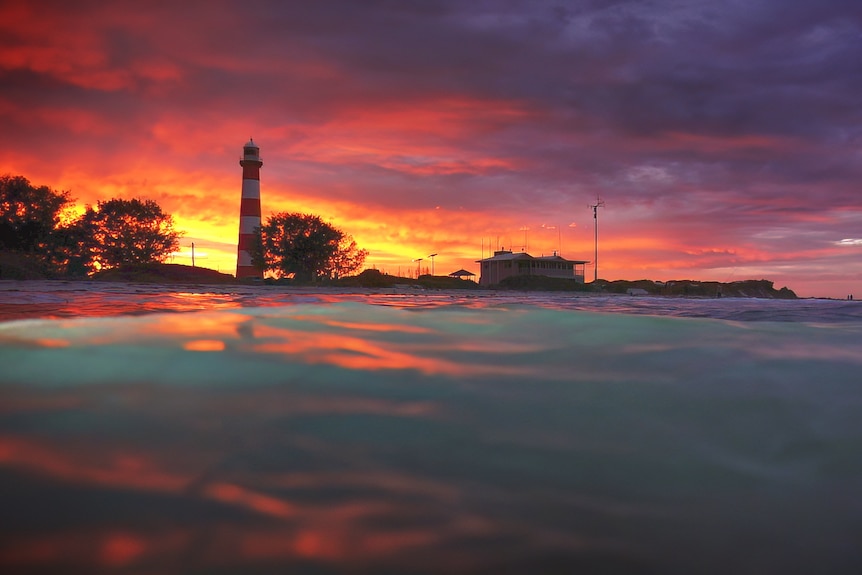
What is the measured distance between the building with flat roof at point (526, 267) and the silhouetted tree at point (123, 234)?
3485cm

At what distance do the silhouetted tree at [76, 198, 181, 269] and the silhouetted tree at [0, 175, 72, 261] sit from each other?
2152 millimetres

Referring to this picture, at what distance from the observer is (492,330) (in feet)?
18.0

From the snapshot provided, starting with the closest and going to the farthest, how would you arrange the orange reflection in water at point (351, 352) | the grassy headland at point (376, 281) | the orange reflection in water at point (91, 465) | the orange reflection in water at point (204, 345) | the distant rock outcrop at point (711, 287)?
the orange reflection in water at point (91, 465), the orange reflection in water at point (351, 352), the orange reflection in water at point (204, 345), the grassy headland at point (376, 281), the distant rock outcrop at point (711, 287)

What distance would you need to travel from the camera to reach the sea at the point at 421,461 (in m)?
1.42

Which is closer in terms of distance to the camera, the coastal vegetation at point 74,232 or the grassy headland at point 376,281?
the grassy headland at point 376,281

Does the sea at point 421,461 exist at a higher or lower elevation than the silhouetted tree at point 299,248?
lower

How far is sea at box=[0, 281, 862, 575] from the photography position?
1.42 metres

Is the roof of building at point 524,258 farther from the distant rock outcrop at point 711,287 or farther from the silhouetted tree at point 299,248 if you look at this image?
the silhouetted tree at point 299,248

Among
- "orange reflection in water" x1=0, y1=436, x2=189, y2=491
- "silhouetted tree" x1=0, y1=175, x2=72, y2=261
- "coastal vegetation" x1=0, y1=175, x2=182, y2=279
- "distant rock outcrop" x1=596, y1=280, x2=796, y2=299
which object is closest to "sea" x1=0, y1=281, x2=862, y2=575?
"orange reflection in water" x1=0, y1=436, x2=189, y2=491

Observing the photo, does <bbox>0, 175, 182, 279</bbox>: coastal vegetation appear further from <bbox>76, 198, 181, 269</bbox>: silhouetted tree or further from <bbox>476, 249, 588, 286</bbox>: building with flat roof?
<bbox>476, 249, 588, 286</bbox>: building with flat roof

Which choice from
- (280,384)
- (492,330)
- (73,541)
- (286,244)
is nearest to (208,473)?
(73,541)

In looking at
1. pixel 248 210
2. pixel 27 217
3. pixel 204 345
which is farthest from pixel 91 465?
pixel 248 210

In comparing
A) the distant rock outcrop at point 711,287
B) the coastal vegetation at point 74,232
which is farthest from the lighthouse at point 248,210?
the distant rock outcrop at point 711,287

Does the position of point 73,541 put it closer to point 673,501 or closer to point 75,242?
point 673,501
